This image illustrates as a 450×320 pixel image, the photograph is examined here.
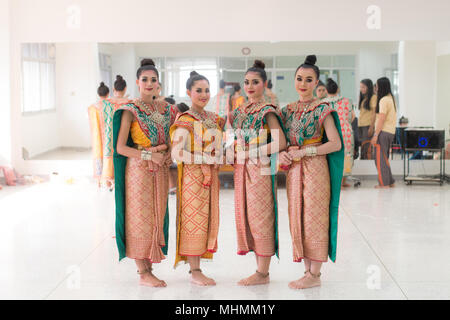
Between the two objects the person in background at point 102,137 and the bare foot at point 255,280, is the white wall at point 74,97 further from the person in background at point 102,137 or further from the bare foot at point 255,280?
the bare foot at point 255,280

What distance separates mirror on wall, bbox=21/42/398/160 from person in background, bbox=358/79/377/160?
13 centimetres

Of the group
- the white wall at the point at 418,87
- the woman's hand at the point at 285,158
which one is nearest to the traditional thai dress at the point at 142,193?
the woman's hand at the point at 285,158

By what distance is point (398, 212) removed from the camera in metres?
6.42

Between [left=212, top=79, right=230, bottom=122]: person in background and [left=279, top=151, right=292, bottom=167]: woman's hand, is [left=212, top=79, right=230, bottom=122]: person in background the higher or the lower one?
the higher one

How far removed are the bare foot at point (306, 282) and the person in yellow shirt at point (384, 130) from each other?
15.1 feet

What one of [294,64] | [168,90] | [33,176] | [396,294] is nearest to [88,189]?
[33,176]

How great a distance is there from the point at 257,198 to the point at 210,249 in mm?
454

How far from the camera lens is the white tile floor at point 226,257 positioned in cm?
372

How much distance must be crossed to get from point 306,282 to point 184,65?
5.50 metres

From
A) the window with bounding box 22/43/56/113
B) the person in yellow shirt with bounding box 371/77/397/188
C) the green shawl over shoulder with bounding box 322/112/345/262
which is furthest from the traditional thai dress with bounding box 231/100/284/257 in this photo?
the window with bounding box 22/43/56/113

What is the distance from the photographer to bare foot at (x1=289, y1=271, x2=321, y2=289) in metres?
3.78

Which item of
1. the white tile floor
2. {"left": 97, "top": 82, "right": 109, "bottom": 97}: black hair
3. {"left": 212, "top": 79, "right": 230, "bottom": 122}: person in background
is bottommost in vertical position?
the white tile floor

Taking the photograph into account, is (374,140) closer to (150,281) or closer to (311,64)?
(311,64)

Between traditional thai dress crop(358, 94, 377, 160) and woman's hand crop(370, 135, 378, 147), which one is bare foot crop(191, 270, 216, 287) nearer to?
woman's hand crop(370, 135, 378, 147)
